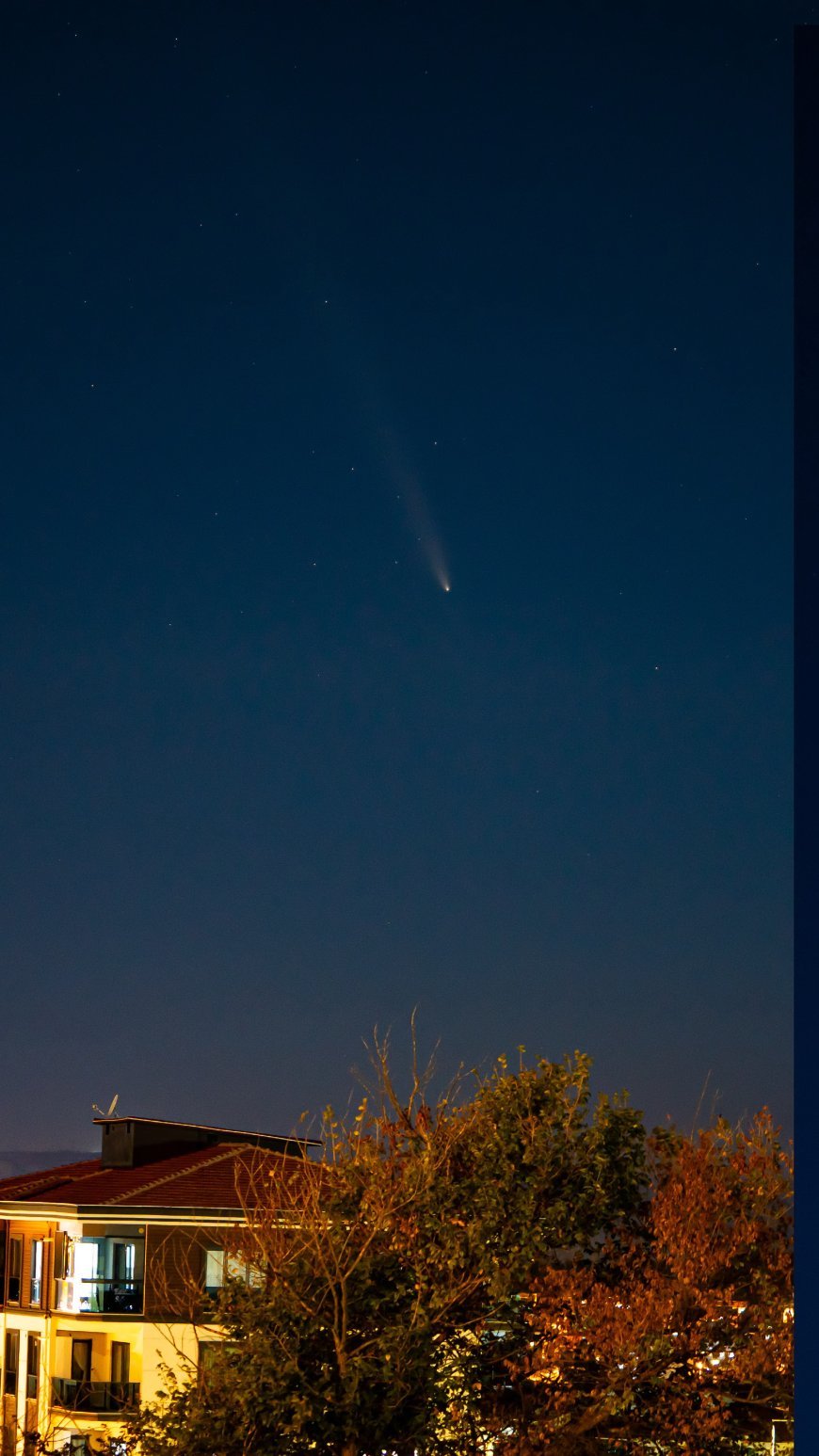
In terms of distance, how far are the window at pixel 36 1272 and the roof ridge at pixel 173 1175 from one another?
2.30 meters

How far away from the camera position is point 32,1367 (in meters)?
33.9

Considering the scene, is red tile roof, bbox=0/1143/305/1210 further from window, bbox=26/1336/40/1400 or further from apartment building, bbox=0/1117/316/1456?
window, bbox=26/1336/40/1400

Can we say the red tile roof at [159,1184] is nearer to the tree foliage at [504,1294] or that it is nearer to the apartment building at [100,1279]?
the apartment building at [100,1279]

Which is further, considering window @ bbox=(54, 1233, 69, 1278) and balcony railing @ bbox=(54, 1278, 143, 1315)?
window @ bbox=(54, 1233, 69, 1278)

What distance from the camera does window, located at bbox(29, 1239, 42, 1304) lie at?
33531 millimetres

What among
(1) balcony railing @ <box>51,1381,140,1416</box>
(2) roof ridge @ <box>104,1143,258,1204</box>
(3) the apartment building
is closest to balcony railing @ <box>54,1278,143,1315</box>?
(3) the apartment building

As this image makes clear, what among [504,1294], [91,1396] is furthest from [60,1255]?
[504,1294]

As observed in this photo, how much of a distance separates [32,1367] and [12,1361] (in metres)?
0.90

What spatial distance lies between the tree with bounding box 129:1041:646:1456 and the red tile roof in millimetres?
15618

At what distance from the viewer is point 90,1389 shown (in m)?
31.7

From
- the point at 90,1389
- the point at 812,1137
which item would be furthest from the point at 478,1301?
the point at 90,1389

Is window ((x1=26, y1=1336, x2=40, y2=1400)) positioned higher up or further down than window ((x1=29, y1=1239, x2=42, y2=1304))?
further down

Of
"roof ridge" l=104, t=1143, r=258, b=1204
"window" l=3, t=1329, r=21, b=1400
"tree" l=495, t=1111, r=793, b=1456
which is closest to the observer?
"tree" l=495, t=1111, r=793, b=1456

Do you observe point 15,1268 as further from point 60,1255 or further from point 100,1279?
point 100,1279
